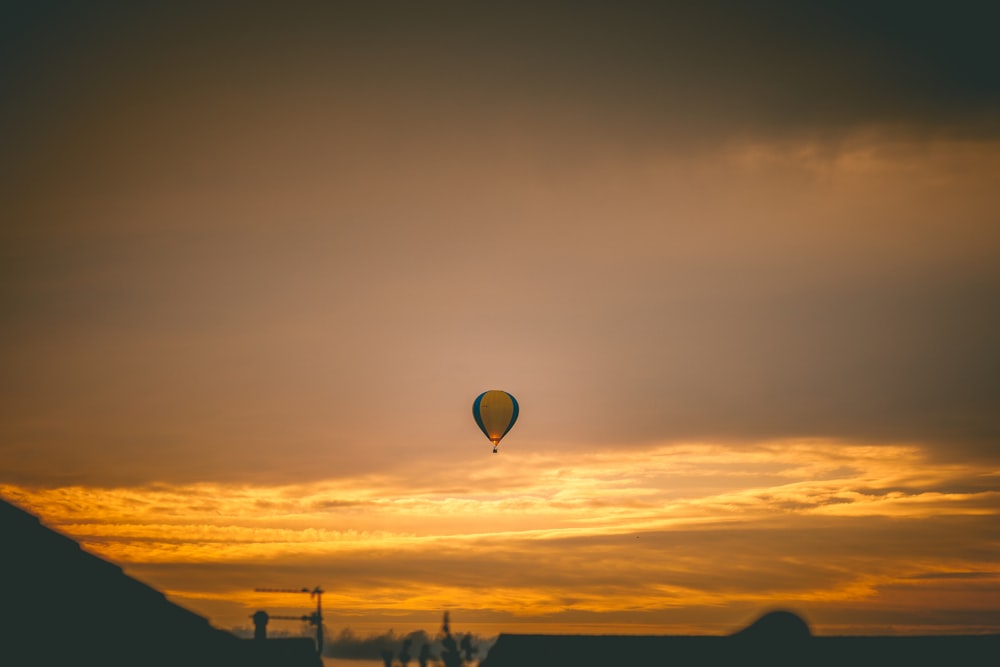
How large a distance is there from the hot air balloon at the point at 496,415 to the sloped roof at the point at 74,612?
126ft

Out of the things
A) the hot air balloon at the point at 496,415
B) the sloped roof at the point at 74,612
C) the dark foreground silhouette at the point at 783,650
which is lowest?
the dark foreground silhouette at the point at 783,650

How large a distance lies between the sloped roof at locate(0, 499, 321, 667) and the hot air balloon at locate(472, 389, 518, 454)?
38550mm

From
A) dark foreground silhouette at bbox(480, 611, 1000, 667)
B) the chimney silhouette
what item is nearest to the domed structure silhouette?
dark foreground silhouette at bbox(480, 611, 1000, 667)

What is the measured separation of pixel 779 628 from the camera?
156 feet

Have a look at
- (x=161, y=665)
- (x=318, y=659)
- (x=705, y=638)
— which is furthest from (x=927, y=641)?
(x=161, y=665)

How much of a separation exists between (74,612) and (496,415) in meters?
44.4

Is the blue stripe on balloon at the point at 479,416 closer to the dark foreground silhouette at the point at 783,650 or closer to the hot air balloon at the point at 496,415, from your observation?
the hot air balloon at the point at 496,415

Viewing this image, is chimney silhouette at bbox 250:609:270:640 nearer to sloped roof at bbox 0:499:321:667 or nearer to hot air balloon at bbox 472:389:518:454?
sloped roof at bbox 0:499:321:667

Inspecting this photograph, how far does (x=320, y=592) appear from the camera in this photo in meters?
140

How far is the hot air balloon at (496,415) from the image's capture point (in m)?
75.3

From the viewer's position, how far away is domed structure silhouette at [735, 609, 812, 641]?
47.3 m

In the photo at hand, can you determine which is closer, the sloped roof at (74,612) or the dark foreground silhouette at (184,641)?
the sloped roof at (74,612)

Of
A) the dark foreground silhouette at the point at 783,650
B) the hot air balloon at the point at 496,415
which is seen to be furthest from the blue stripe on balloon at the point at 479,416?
the dark foreground silhouette at the point at 783,650

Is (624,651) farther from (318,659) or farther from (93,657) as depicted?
(93,657)
